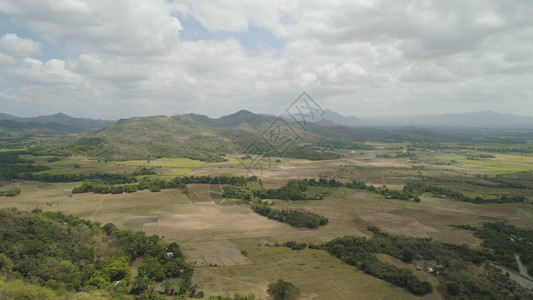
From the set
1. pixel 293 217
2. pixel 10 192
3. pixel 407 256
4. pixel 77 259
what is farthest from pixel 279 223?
pixel 10 192

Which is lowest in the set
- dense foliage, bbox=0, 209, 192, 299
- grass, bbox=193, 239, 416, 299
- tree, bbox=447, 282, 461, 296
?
grass, bbox=193, 239, 416, 299

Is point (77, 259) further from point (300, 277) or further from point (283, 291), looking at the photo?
point (300, 277)

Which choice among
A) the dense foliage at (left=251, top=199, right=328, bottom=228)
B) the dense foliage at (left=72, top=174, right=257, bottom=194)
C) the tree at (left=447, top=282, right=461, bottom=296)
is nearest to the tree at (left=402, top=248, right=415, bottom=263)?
the tree at (left=447, top=282, right=461, bottom=296)

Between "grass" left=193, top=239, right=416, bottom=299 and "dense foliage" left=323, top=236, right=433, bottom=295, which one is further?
"dense foliage" left=323, top=236, right=433, bottom=295

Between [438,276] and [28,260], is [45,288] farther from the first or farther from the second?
[438,276]

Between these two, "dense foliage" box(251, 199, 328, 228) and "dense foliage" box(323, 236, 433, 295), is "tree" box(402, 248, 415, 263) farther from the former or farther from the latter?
"dense foliage" box(251, 199, 328, 228)

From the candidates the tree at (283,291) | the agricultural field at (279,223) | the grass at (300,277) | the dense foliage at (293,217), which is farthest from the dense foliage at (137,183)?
the tree at (283,291)

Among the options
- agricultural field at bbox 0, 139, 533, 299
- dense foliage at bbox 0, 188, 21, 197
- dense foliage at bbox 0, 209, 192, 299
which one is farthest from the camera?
dense foliage at bbox 0, 188, 21, 197

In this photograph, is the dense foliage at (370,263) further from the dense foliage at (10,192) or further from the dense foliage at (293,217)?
the dense foliage at (10,192)

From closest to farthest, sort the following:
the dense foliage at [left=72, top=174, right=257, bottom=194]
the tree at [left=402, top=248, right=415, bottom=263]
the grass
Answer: the grass → the tree at [left=402, top=248, right=415, bottom=263] → the dense foliage at [left=72, top=174, right=257, bottom=194]

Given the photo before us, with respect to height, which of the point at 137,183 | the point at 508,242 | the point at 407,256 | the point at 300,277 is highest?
the point at 137,183
